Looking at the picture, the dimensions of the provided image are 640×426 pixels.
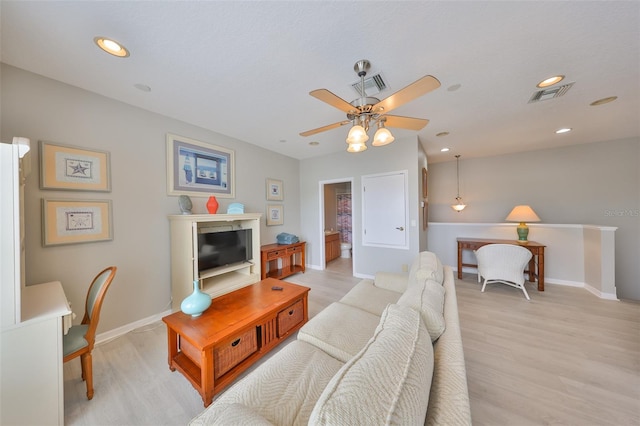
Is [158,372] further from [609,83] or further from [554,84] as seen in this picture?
[609,83]

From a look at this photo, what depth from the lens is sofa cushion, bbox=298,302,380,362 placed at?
1.33 metres

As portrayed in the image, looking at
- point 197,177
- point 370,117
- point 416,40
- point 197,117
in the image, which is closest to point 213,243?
point 197,177

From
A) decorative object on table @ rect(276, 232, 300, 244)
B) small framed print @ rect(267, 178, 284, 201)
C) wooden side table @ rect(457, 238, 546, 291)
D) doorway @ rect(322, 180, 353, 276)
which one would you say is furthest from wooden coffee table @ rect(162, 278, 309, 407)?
doorway @ rect(322, 180, 353, 276)

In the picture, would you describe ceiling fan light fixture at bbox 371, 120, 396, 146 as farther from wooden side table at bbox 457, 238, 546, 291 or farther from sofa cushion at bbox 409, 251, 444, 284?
wooden side table at bbox 457, 238, 546, 291

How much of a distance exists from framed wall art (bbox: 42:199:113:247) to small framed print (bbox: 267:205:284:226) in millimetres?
2270

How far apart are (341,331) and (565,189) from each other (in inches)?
215

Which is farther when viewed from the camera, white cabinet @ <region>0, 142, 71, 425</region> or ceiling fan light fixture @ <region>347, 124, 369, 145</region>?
ceiling fan light fixture @ <region>347, 124, 369, 145</region>

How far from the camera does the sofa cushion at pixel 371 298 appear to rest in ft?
6.27

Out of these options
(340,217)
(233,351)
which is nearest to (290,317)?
(233,351)

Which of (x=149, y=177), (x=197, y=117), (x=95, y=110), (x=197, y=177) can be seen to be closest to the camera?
(x=95, y=110)

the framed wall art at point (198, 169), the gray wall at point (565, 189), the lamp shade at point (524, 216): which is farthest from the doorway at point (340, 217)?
the lamp shade at point (524, 216)

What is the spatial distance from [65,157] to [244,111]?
1731 mm

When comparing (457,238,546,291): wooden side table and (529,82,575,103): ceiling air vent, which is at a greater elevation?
(529,82,575,103): ceiling air vent

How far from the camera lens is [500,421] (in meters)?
1.33
